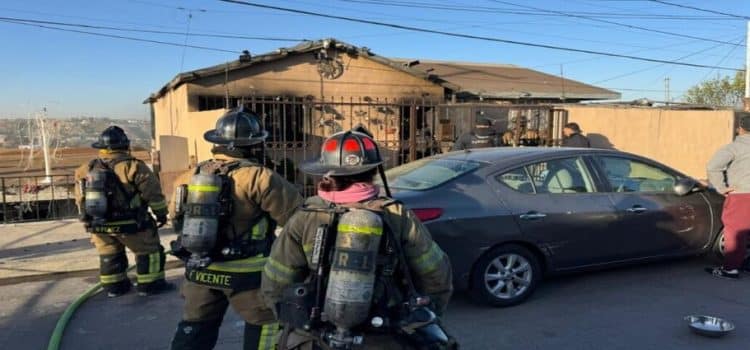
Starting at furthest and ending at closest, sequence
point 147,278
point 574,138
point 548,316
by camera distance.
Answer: point 574,138 → point 147,278 → point 548,316

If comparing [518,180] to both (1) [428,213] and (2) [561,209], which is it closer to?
(2) [561,209]

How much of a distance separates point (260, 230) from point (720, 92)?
40.2 metres

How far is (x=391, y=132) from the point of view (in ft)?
45.0

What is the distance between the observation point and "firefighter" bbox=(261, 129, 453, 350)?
1.81m

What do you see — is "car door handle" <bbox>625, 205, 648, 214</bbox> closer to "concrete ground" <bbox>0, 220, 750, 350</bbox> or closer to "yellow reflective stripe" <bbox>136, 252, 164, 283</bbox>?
"concrete ground" <bbox>0, 220, 750, 350</bbox>

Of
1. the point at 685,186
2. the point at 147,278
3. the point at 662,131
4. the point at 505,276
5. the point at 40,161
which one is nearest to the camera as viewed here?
the point at 505,276

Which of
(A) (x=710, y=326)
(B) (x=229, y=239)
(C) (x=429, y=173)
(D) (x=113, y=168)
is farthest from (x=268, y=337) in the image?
(A) (x=710, y=326)

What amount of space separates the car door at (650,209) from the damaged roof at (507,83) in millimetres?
10298

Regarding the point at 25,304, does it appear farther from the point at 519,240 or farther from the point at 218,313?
the point at 519,240

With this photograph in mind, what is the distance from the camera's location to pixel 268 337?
110 inches

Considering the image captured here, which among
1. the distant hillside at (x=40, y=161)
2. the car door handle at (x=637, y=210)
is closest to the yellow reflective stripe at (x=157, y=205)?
the car door handle at (x=637, y=210)

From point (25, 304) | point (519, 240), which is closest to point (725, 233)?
point (519, 240)

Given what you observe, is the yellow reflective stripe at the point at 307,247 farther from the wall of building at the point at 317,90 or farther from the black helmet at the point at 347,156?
the wall of building at the point at 317,90

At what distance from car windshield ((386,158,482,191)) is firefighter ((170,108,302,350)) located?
1726 millimetres
